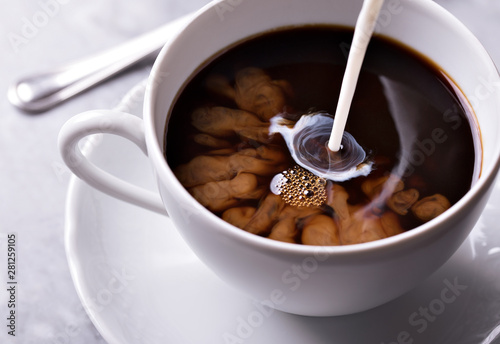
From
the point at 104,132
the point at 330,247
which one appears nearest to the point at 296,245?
the point at 330,247

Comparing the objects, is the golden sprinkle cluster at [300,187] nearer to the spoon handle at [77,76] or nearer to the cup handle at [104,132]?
the cup handle at [104,132]

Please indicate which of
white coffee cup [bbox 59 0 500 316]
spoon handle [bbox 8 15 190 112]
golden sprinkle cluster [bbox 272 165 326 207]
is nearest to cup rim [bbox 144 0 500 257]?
white coffee cup [bbox 59 0 500 316]

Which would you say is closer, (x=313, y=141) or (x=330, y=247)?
(x=330, y=247)

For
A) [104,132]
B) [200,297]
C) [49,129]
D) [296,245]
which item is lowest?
[49,129]

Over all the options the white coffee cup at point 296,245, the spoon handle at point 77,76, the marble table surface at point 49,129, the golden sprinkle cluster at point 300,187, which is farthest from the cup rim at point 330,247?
the spoon handle at point 77,76

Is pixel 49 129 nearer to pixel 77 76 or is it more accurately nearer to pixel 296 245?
pixel 77 76

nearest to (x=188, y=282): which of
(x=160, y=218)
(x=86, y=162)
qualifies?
(x=160, y=218)
